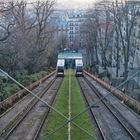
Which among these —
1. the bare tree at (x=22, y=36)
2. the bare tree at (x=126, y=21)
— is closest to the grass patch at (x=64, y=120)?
the bare tree at (x=22, y=36)

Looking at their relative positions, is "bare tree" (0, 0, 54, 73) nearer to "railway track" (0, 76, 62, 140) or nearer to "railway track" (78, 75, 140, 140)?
"railway track" (0, 76, 62, 140)

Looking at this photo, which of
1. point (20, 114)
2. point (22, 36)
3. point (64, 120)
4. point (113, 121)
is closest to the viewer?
point (64, 120)

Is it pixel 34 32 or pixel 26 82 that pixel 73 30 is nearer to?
pixel 34 32

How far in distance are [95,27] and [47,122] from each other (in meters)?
58.3

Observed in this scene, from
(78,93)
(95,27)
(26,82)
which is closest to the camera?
(78,93)

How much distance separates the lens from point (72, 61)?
76438 millimetres

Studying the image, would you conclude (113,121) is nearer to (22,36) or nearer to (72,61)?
(22,36)

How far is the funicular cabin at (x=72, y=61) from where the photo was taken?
64.5 metres

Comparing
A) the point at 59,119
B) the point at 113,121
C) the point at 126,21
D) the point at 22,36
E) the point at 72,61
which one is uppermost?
the point at 126,21

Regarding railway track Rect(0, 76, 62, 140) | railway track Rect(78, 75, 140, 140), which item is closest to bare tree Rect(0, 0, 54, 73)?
railway track Rect(0, 76, 62, 140)

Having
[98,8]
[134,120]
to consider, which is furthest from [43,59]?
[134,120]

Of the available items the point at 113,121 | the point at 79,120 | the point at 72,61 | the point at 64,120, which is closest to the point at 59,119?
the point at 64,120

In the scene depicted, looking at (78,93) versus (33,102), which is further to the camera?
(78,93)

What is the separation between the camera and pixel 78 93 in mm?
42500
